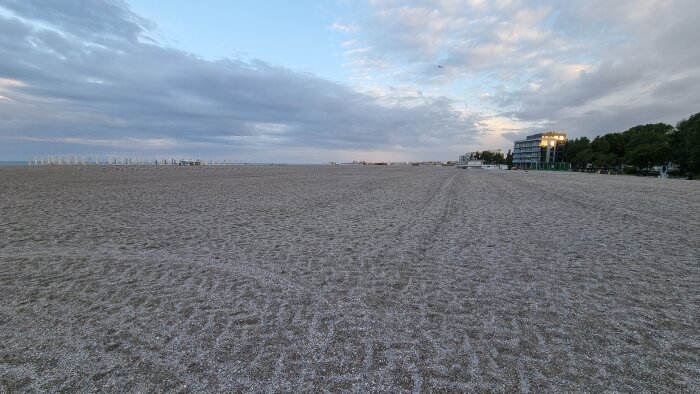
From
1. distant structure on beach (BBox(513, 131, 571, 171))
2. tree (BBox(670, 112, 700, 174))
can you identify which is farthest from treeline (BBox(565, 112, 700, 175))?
distant structure on beach (BBox(513, 131, 571, 171))

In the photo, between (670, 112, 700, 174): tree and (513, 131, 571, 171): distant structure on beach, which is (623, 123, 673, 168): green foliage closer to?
(670, 112, 700, 174): tree

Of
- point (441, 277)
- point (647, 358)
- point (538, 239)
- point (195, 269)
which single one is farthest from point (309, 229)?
point (647, 358)

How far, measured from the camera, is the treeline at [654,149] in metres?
55.2

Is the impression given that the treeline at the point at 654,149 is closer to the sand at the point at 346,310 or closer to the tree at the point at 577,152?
the tree at the point at 577,152

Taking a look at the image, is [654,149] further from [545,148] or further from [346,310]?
[545,148]

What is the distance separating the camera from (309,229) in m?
9.19

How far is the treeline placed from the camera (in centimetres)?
5516

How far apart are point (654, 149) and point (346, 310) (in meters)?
88.1

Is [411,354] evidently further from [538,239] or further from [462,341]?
[538,239]

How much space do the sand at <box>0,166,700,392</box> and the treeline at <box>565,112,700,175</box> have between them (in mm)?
67304

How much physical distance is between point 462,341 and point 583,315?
1.78 meters

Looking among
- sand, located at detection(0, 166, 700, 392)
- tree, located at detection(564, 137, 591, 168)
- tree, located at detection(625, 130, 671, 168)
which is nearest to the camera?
sand, located at detection(0, 166, 700, 392)

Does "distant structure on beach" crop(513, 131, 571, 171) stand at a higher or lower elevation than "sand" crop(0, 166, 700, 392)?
higher

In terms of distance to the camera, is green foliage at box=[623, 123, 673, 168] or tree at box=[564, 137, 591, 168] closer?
green foliage at box=[623, 123, 673, 168]
